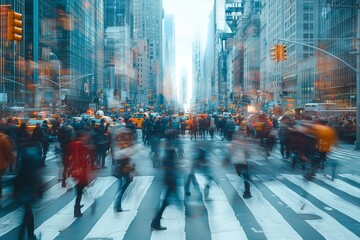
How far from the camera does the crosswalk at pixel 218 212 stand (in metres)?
8.13

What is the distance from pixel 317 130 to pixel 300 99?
7776 cm

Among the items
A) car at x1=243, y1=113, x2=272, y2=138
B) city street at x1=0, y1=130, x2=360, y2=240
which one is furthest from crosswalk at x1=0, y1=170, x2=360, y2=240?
Answer: car at x1=243, y1=113, x2=272, y2=138

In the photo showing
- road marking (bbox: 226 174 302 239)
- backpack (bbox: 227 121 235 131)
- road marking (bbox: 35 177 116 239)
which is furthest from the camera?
backpack (bbox: 227 121 235 131)

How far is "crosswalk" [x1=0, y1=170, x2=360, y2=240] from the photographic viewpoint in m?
8.13

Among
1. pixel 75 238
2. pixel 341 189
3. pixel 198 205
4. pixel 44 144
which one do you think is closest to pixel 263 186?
pixel 341 189

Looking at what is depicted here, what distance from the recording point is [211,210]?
999cm

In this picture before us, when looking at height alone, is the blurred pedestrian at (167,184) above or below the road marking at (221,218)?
above

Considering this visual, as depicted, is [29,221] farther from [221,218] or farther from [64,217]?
[221,218]

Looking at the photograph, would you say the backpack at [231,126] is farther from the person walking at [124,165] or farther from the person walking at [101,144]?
the person walking at [124,165]

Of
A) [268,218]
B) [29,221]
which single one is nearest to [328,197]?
[268,218]

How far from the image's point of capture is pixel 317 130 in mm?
13516

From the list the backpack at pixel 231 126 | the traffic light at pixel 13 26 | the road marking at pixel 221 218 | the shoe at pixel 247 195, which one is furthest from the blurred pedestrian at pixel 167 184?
the backpack at pixel 231 126

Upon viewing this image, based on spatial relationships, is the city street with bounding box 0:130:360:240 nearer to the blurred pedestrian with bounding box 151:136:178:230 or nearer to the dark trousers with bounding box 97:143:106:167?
the blurred pedestrian with bounding box 151:136:178:230

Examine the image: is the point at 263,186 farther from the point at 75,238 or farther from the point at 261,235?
the point at 75,238
